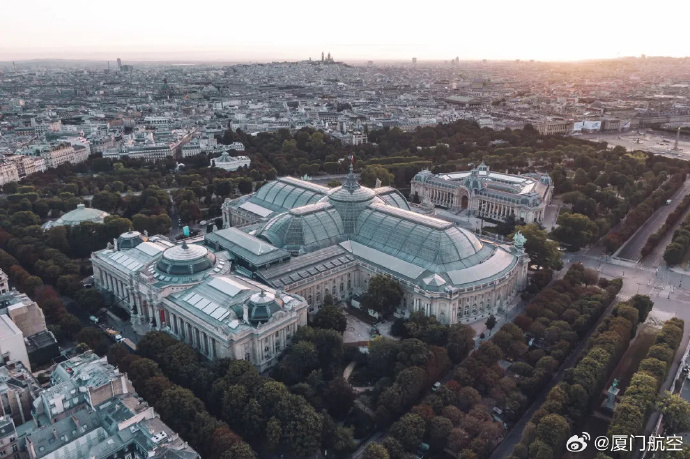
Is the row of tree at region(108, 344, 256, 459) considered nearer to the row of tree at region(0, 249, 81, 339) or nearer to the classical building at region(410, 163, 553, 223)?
the row of tree at region(0, 249, 81, 339)

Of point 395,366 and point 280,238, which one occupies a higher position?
point 280,238

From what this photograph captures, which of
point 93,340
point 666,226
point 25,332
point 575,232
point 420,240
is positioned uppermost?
point 420,240

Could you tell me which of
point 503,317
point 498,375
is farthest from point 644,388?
point 503,317

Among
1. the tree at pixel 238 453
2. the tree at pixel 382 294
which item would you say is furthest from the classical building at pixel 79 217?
the tree at pixel 238 453

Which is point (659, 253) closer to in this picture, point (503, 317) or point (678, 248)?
point (678, 248)

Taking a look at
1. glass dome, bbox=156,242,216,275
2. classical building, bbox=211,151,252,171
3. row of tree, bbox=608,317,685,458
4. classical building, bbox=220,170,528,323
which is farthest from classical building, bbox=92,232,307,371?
classical building, bbox=211,151,252,171

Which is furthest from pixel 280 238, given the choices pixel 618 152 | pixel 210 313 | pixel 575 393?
pixel 618 152

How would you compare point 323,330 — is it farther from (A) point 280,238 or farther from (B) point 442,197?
(B) point 442,197
